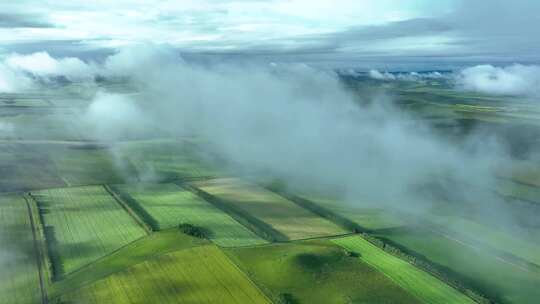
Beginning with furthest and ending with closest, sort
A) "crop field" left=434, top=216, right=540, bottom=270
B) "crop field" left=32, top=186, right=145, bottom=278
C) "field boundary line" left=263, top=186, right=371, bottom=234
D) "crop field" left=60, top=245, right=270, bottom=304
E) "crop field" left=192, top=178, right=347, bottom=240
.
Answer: "field boundary line" left=263, top=186, right=371, bottom=234
"crop field" left=192, top=178, right=347, bottom=240
"crop field" left=434, top=216, right=540, bottom=270
"crop field" left=32, top=186, right=145, bottom=278
"crop field" left=60, top=245, right=270, bottom=304

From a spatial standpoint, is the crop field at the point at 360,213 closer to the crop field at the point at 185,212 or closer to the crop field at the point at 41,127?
the crop field at the point at 185,212

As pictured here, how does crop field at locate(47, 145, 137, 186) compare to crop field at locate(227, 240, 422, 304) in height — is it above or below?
above

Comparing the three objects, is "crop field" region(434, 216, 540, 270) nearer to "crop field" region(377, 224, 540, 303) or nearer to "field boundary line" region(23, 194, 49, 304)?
"crop field" region(377, 224, 540, 303)

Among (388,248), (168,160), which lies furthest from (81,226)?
(168,160)

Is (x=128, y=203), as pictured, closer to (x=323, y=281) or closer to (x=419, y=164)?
(x=323, y=281)

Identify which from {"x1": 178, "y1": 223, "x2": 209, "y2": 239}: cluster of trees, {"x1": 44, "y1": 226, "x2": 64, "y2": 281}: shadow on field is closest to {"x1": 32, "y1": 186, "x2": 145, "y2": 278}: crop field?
{"x1": 44, "y1": 226, "x2": 64, "y2": 281}: shadow on field

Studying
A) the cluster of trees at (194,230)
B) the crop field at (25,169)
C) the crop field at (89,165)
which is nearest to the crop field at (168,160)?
the crop field at (89,165)
